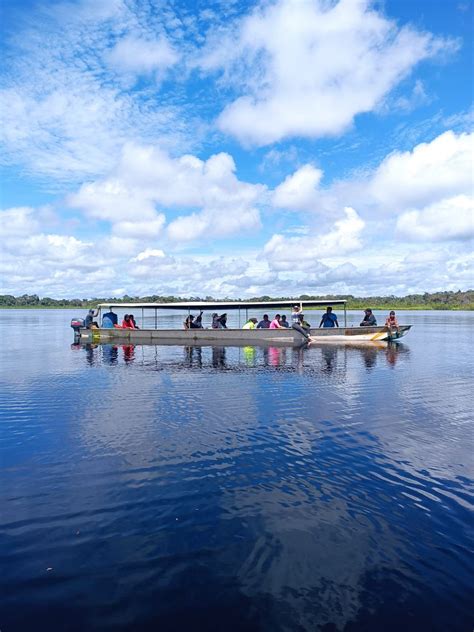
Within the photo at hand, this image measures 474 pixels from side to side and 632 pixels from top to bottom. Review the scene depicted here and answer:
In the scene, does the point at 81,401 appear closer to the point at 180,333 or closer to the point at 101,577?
the point at 101,577

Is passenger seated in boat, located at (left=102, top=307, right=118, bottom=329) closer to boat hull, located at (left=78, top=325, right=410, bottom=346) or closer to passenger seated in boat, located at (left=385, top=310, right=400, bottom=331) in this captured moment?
boat hull, located at (left=78, top=325, right=410, bottom=346)

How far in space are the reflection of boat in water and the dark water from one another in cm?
1684

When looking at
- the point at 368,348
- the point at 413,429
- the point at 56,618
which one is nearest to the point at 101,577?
the point at 56,618

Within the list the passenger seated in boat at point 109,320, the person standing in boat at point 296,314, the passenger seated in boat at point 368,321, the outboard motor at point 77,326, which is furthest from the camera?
the outboard motor at point 77,326

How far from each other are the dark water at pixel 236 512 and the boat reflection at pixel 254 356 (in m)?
7.70

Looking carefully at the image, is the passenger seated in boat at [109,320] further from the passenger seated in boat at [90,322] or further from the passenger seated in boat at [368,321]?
the passenger seated in boat at [368,321]

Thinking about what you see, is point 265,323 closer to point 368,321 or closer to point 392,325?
point 368,321

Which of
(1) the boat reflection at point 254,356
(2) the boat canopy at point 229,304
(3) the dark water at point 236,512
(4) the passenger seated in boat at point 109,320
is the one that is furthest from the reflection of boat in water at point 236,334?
(3) the dark water at point 236,512

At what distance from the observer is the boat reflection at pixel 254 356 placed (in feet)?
76.0

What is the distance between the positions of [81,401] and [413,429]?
10740mm

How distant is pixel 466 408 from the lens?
45.9ft

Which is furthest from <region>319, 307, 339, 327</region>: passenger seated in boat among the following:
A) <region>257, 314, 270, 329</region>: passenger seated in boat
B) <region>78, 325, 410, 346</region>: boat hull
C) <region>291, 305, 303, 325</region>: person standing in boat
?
<region>257, 314, 270, 329</region>: passenger seated in boat

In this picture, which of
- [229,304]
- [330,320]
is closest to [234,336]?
[229,304]

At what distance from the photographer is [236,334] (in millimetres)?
32969
